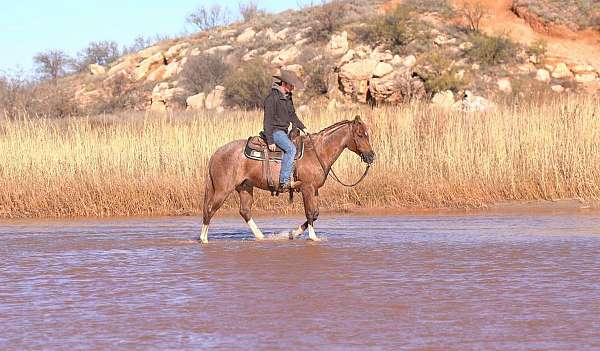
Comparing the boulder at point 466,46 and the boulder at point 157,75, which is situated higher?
the boulder at point 466,46

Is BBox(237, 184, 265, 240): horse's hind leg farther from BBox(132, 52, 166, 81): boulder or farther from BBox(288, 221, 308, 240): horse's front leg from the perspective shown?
BBox(132, 52, 166, 81): boulder

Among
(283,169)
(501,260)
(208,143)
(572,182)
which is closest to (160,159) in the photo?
(208,143)

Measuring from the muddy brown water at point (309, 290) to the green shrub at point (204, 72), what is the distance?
29681mm

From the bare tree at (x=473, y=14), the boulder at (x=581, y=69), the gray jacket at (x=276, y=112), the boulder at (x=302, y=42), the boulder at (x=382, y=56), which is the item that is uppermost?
the bare tree at (x=473, y=14)

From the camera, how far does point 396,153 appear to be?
19438 millimetres

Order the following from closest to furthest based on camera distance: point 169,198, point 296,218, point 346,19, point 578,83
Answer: point 296,218 < point 169,198 < point 578,83 < point 346,19

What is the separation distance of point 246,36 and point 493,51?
15230 mm

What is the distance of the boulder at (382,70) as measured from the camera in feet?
123

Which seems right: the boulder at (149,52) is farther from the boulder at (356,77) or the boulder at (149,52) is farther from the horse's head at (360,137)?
the horse's head at (360,137)

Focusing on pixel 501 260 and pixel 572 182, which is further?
pixel 572 182

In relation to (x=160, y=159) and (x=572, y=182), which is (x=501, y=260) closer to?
(x=572, y=182)

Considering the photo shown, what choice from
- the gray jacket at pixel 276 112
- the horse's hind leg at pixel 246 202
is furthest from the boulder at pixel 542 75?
the gray jacket at pixel 276 112

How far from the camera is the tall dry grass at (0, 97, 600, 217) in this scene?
18578mm

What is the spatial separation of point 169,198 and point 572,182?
7.47m
